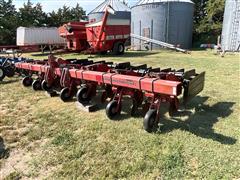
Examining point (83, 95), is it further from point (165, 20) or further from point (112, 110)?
point (165, 20)

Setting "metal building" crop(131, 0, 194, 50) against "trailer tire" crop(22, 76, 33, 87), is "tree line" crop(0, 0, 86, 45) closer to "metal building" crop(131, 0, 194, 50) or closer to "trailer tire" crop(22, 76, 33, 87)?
"metal building" crop(131, 0, 194, 50)

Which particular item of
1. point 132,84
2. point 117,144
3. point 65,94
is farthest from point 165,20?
point 117,144

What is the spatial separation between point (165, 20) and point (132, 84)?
62.7 feet

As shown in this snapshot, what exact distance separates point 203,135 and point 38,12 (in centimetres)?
3850

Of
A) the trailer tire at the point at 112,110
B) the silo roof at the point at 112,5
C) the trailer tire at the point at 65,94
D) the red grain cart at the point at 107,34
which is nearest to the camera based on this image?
the trailer tire at the point at 112,110

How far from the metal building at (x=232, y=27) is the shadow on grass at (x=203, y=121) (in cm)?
1588

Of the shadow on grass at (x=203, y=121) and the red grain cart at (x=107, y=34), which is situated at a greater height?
the red grain cart at (x=107, y=34)

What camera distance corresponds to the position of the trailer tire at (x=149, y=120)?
3867 millimetres

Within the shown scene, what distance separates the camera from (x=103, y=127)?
167 inches

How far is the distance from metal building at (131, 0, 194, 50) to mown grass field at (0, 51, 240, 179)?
57.9 feet

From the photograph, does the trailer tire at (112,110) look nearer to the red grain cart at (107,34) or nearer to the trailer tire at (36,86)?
the trailer tire at (36,86)

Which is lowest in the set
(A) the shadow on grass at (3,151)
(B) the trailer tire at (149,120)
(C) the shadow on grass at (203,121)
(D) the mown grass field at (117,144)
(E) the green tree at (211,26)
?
(A) the shadow on grass at (3,151)

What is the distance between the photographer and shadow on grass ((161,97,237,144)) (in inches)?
149

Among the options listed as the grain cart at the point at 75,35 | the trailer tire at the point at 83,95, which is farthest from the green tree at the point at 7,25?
the trailer tire at the point at 83,95
